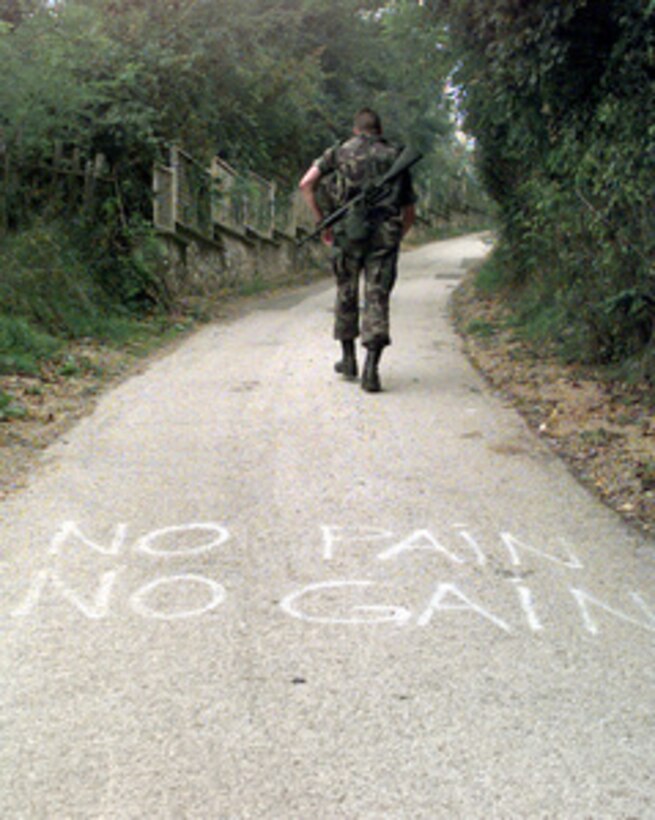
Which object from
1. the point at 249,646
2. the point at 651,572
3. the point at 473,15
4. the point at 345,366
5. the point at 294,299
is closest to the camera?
the point at 249,646

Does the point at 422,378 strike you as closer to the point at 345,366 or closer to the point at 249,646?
the point at 345,366

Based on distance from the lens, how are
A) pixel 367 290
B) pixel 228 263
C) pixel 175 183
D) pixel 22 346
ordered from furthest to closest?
pixel 228 263, pixel 175 183, pixel 22 346, pixel 367 290

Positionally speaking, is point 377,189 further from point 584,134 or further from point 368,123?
point 584,134

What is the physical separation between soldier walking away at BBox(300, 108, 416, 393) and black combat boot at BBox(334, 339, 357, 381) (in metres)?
0.40

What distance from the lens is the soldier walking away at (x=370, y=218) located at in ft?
24.2

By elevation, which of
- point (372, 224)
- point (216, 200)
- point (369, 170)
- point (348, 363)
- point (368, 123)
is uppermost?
point (368, 123)

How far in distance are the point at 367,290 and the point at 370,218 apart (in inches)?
21.6

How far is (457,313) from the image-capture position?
13477 millimetres

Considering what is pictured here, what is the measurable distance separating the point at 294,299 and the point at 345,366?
823cm

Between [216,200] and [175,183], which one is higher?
[175,183]

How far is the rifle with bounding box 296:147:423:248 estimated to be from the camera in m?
7.19

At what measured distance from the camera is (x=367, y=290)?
7566 millimetres

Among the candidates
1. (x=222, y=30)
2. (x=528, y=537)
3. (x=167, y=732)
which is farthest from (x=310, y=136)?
(x=167, y=732)

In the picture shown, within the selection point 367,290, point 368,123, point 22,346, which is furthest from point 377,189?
point 22,346
